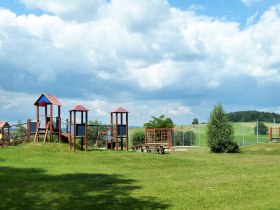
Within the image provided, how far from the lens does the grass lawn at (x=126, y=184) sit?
9977 mm

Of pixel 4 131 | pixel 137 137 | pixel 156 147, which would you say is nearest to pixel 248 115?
pixel 137 137

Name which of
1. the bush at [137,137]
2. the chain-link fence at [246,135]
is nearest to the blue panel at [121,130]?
the bush at [137,137]

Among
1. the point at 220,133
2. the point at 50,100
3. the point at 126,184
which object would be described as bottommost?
the point at 126,184

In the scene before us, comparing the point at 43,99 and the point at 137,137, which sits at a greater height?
the point at 43,99

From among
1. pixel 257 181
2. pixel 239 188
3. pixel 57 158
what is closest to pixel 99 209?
pixel 239 188

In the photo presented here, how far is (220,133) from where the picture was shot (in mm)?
33562

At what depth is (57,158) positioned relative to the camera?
21.2 metres

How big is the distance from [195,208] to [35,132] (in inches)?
784

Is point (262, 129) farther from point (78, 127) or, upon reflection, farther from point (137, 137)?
point (78, 127)

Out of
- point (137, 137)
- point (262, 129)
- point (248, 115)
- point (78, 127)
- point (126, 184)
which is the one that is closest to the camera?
point (126, 184)

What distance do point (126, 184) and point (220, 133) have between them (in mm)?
21548

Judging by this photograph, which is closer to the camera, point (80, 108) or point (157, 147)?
point (80, 108)

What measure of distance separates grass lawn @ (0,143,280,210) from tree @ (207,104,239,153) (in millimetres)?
12535

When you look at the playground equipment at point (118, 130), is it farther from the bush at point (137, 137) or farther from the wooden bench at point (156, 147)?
the bush at point (137, 137)
